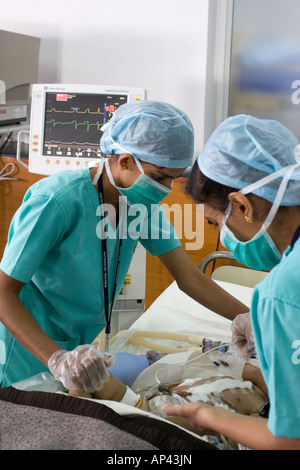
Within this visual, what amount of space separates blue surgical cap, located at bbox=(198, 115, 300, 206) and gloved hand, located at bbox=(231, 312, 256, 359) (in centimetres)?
53

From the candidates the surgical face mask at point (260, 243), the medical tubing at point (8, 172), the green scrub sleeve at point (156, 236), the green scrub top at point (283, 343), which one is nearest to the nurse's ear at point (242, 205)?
the surgical face mask at point (260, 243)

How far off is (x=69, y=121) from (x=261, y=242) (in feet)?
6.47

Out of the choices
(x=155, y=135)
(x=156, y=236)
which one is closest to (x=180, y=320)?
(x=156, y=236)

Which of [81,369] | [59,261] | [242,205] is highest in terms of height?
[242,205]

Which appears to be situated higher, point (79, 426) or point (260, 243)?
point (260, 243)

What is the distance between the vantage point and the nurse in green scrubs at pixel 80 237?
1.48 meters

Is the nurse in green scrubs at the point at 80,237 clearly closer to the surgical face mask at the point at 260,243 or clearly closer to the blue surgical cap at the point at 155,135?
the blue surgical cap at the point at 155,135

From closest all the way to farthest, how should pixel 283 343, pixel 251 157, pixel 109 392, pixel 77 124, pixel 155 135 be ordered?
pixel 283 343 → pixel 251 157 → pixel 109 392 → pixel 155 135 → pixel 77 124

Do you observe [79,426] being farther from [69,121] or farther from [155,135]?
[69,121]

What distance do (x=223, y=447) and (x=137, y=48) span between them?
8.01 feet

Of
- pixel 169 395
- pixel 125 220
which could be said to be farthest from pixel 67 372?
pixel 125 220

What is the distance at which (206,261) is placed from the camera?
255 centimetres

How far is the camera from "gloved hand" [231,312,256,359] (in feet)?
5.13

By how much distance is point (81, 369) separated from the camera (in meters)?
1.37
